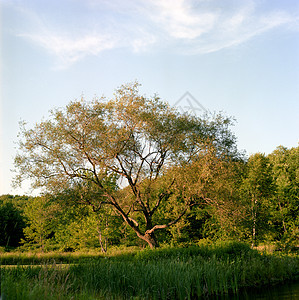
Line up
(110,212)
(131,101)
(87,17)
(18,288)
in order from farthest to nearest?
(110,212) → (131,101) → (87,17) → (18,288)

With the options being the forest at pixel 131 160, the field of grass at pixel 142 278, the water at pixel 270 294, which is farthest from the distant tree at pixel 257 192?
the water at pixel 270 294

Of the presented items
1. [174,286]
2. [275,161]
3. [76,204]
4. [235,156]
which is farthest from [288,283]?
[275,161]

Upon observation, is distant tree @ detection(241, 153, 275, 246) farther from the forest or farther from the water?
the water

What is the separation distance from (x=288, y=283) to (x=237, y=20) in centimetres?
1342

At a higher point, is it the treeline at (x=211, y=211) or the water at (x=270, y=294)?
the treeline at (x=211, y=211)

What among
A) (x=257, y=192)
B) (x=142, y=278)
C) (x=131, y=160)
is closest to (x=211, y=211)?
(x=131, y=160)

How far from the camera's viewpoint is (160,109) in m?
22.7

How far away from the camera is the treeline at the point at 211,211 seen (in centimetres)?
2009

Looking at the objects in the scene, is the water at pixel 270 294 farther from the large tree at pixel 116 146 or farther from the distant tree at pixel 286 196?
the distant tree at pixel 286 196

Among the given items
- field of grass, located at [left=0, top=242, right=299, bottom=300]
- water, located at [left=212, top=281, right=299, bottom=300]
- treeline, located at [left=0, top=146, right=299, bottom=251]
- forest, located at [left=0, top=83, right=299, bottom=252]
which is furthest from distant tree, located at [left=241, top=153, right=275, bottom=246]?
water, located at [left=212, top=281, right=299, bottom=300]

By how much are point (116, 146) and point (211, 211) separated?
26.4ft

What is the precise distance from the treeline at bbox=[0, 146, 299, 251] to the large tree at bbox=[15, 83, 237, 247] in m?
0.90

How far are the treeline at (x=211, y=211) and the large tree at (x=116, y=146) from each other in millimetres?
901

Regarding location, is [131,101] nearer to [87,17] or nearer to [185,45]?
[185,45]
